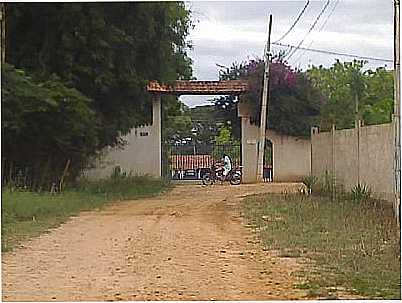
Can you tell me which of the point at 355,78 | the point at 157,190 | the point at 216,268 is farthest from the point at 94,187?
the point at 355,78

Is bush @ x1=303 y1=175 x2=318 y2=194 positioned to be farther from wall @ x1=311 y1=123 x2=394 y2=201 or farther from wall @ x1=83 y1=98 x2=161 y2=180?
wall @ x1=83 y1=98 x2=161 y2=180

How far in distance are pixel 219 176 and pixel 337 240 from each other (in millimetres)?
17162

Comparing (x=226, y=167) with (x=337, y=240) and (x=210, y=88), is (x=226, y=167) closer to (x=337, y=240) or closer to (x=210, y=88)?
(x=210, y=88)

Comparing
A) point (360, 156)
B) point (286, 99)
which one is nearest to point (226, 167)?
point (286, 99)

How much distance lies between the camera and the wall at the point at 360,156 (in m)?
A: 12.6

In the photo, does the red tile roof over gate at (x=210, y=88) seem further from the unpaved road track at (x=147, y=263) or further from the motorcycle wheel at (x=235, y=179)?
the unpaved road track at (x=147, y=263)

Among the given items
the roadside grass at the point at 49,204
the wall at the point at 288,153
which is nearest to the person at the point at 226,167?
the wall at the point at 288,153

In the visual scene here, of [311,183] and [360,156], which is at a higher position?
[360,156]

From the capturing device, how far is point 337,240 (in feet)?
33.5

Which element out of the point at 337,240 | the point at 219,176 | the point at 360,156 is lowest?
the point at 337,240

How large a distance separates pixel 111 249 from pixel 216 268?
6.22 feet

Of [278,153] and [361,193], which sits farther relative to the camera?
[278,153]

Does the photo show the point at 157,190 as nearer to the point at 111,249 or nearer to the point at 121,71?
the point at 121,71

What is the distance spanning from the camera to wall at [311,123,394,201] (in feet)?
41.2
